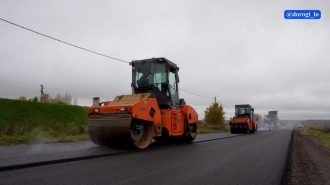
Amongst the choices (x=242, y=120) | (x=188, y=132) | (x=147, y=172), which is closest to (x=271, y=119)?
(x=242, y=120)

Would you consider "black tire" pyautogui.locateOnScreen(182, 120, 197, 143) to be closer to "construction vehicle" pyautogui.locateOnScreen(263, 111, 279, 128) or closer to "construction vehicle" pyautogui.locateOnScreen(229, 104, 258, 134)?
"construction vehicle" pyautogui.locateOnScreen(229, 104, 258, 134)

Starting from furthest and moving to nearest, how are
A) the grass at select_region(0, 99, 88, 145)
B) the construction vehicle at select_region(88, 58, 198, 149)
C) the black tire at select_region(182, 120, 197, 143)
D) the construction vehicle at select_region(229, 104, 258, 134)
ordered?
the construction vehicle at select_region(229, 104, 258, 134), the grass at select_region(0, 99, 88, 145), the black tire at select_region(182, 120, 197, 143), the construction vehicle at select_region(88, 58, 198, 149)

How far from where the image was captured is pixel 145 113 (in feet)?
27.0

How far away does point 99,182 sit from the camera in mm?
4055

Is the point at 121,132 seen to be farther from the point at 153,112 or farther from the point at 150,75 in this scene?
the point at 150,75

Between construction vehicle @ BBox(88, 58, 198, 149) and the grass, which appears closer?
construction vehicle @ BBox(88, 58, 198, 149)

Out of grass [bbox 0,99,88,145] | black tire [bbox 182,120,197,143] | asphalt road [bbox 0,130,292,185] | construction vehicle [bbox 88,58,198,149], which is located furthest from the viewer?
grass [bbox 0,99,88,145]

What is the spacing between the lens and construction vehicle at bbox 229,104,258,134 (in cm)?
2653

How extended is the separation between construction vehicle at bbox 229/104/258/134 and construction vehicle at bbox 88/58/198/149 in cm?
1647

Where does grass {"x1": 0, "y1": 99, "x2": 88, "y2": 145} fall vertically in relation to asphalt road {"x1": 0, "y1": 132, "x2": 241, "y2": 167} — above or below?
above

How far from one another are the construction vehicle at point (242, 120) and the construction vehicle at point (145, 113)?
16.5 metres

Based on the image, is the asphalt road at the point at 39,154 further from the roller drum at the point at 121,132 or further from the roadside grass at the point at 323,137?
the roadside grass at the point at 323,137

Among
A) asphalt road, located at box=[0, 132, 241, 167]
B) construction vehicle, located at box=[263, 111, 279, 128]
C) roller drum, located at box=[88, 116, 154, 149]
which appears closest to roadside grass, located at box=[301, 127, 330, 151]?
roller drum, located at box=[88, 116, 154, 149]

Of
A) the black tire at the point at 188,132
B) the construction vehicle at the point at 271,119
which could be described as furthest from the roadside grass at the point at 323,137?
the construction vehicle at the point at 271,119
